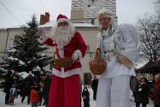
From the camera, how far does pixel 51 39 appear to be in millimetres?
5543

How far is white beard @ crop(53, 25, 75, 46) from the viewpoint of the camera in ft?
17.5

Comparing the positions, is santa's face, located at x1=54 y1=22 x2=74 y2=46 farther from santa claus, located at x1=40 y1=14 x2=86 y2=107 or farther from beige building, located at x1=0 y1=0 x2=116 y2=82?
beige building, located at x1=0 y1=0 x2=116 y2=82

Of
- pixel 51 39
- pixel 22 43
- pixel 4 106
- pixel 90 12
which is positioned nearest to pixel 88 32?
pixel 90 12

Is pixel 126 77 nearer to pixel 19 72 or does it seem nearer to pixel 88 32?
pixel 19 72

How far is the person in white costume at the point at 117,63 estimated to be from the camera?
4180mm

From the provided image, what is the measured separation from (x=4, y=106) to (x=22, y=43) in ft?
27.4

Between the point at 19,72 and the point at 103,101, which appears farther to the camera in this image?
the point at 19,72

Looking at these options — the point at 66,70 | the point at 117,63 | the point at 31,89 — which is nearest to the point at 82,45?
the point at 66,70

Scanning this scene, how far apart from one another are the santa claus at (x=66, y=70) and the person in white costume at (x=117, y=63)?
64 centimetres

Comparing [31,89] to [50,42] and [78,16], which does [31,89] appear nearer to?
[50,42]

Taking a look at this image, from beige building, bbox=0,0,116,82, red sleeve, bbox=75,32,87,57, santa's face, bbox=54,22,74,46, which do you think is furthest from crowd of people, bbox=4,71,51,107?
beige building, bbox=0,0,116,82

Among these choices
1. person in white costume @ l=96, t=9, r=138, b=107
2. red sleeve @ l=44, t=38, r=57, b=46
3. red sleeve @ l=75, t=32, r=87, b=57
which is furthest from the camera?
red sleeve @ l=44, t=38, r=57, b=46

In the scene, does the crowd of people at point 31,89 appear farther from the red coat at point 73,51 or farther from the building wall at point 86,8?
the building wall at point 86,8

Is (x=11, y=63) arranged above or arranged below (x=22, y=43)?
below
